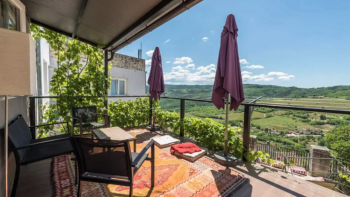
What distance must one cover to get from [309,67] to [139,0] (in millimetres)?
34492

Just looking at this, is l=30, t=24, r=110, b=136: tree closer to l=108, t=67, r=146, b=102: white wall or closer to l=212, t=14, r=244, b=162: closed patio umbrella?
l=212, t=14, r=244, b=162: closed patio umbrella

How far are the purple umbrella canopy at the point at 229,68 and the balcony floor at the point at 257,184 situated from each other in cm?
108

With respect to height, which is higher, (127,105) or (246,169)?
(127,105)

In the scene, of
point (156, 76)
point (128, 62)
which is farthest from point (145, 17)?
point (128, 62)

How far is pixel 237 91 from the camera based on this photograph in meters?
2.52

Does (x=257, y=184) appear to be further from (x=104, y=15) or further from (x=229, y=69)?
(x=104, y=15)

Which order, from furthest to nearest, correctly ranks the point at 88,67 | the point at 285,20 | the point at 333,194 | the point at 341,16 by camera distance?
the point at 341,16 < the point at 285,20 < the point at 88,67 < the point at 333,194

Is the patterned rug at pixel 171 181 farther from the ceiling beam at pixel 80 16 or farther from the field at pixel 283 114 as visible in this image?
the ceiling beam at pixel 80 16

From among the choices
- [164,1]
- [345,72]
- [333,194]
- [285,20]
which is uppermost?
[285,20]

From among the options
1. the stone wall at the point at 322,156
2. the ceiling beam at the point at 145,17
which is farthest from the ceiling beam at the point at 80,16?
the stone wall at the point at 322,156

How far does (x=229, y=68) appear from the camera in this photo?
2.42 meters

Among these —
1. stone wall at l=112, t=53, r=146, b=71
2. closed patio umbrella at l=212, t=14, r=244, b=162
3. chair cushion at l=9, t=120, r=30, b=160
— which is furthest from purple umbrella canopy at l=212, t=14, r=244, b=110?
stone wall at l=112, t=53, r=146, b=71

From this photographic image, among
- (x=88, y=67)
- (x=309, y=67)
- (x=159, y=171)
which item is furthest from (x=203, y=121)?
(x=309, y=67)

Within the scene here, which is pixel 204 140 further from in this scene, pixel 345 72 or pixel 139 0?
pixel 345 72
